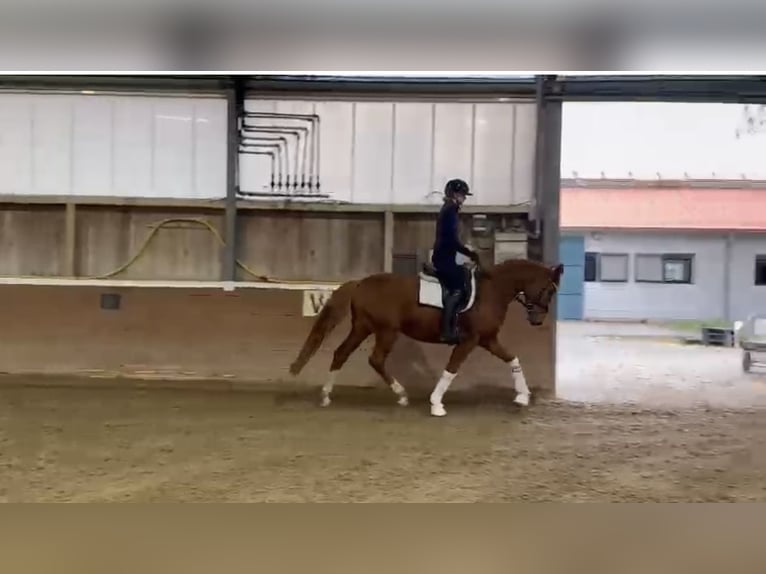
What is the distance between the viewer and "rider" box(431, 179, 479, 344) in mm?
1148

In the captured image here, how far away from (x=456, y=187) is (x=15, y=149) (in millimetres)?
674

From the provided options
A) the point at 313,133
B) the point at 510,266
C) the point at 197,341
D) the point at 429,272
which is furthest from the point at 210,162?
the point at 510,266

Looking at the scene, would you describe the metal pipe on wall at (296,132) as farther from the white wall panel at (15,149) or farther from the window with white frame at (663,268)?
the window with white frame at (663,268)

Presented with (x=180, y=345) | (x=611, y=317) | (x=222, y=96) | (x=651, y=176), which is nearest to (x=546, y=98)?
(x=651, y=176)

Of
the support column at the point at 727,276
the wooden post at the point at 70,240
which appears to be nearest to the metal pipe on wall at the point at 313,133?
the wooden post at the point at 70,240

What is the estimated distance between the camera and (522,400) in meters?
1.12

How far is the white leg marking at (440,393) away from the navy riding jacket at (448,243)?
0.52 feet

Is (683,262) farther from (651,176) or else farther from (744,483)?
(744,483)

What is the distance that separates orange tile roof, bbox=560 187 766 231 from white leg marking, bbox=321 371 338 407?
40cm

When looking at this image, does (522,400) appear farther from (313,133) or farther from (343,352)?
(313,133)

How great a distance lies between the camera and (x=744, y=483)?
37.5 inches

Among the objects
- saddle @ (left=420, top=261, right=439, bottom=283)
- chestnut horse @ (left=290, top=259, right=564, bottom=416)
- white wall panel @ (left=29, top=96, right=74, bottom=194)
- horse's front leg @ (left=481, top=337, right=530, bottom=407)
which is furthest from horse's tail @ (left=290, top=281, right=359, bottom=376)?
white wall panel @ (left=29, top=96, right=74, bottom=194)

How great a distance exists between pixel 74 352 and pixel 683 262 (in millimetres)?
894

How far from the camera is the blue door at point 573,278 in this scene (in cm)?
110
